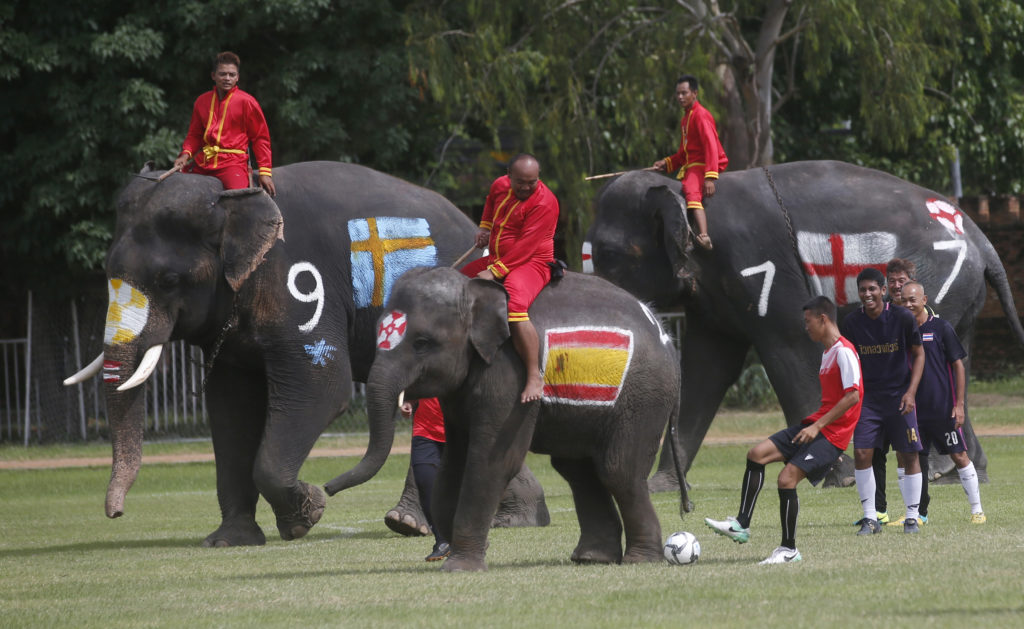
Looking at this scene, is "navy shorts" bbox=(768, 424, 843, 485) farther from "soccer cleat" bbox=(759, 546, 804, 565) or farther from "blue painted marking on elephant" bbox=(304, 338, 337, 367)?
"blue painted marking on elephant" bbox=(304, 338, 337, 367)

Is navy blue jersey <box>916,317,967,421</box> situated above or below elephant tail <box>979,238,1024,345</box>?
below

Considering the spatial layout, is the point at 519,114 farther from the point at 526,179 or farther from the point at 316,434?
the point at 526,179

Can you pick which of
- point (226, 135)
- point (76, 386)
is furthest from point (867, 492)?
point (76, 386)

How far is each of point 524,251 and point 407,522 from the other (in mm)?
2873

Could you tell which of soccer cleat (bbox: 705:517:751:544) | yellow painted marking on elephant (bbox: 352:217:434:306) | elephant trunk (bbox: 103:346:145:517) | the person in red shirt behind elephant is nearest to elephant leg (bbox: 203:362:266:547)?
elephant trunk (bbox: 103:346:145:517)

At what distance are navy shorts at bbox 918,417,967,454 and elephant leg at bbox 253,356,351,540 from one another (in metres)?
3.88

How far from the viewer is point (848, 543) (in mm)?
9648

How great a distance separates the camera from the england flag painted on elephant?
14406mm

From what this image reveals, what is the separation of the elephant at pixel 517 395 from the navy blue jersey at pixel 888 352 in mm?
2173

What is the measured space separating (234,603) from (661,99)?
1621 cm

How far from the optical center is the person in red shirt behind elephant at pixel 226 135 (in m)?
11.8

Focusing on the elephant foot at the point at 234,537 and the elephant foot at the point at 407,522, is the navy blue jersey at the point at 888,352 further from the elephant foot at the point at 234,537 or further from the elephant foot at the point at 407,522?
the elephant foot at the point at 234,537

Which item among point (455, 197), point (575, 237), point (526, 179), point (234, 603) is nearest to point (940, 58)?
point (575, 237)

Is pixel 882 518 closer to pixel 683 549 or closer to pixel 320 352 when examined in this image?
pixel 683 549
